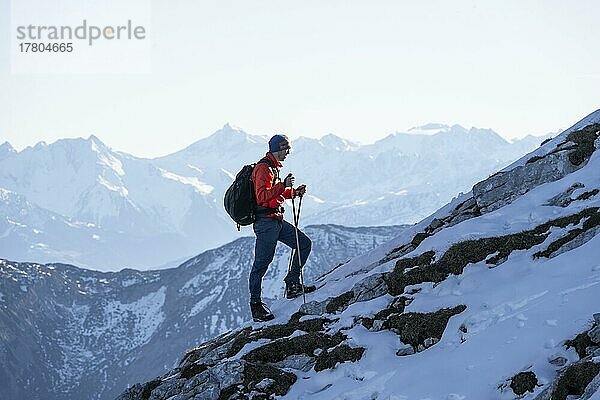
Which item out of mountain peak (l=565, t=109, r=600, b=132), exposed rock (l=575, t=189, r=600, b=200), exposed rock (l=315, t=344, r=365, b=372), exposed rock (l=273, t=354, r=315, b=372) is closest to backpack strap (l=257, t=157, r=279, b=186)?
exposed rock (l=273, t=354, r=315, b=372)

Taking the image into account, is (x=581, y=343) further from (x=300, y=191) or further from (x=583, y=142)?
(x=583, y=142)

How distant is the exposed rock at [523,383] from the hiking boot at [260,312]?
942 cm

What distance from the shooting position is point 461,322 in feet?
45.4

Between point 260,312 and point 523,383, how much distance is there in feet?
32.7

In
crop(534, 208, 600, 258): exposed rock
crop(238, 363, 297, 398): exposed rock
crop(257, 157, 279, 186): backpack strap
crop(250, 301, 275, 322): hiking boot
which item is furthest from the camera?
crop(250, 301, 275, 322): hiking boot

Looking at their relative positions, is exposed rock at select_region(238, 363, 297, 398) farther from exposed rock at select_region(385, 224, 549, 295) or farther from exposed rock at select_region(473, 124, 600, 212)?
exposed rock at select_region(473, 124, 600, 212)

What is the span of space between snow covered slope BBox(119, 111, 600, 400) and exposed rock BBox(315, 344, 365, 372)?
0.03 meters

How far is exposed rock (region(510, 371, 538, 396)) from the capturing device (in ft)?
34.8

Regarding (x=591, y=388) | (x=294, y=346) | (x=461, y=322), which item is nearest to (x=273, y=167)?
(x=294, y=346)

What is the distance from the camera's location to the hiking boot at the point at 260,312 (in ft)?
63.6

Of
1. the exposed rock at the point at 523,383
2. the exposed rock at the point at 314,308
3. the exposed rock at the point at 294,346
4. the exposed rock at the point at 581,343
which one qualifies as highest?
the exposed rock at the point at 581,343

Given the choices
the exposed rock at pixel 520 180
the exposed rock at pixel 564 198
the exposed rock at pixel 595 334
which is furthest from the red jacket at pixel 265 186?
the exposed rock at pixel 595 334

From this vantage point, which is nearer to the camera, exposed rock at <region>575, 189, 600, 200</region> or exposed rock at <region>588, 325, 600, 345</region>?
exposed rock at <region>588, 325, 600, 345</region>

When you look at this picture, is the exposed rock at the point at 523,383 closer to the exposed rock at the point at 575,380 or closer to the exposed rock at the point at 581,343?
the exposed rock at the point at 575,380
